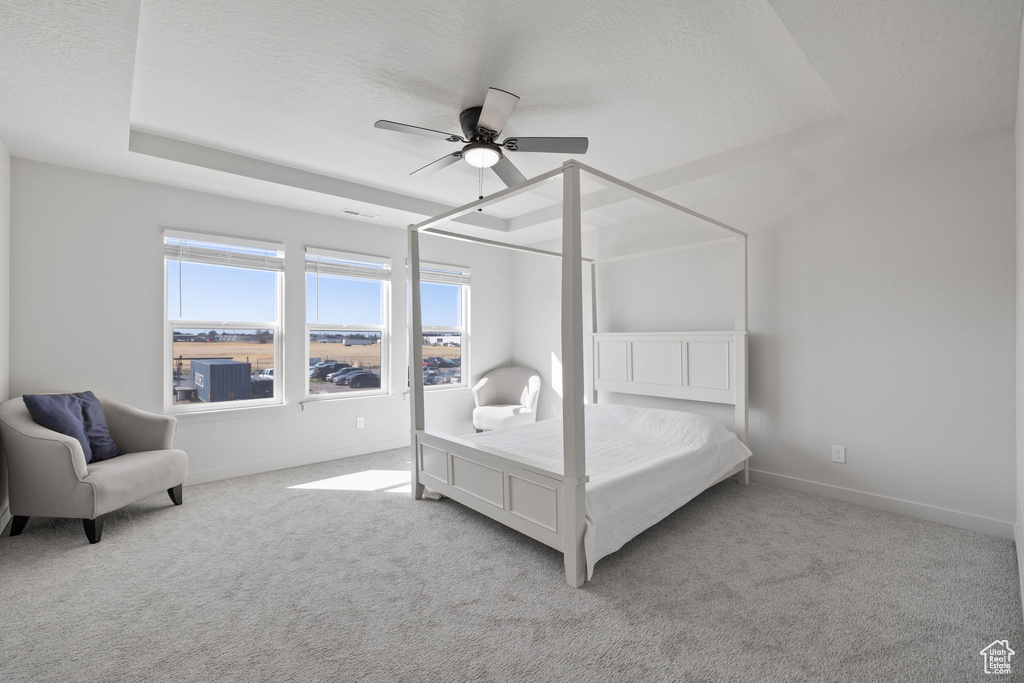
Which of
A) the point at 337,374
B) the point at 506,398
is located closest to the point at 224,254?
the point at 337,374

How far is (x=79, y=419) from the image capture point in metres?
2.92

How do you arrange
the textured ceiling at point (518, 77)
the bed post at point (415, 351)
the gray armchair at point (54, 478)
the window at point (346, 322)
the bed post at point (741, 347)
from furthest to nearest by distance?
1. the window at point (346, 322)
2. the bed post at point (741, 347)
3. the bed post at point (415, 351)
4. the gray armchair at point (54, 478)
5. the textured ceiling at point (518, 77)

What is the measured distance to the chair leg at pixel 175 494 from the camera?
3.23 m

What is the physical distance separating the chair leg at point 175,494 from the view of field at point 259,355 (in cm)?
82

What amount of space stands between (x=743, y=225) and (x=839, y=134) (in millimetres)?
1070

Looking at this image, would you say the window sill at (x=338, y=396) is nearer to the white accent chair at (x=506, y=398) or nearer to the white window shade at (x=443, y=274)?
the white accent chair at (x=506, y=398)

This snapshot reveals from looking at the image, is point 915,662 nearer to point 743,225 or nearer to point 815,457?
point 815,457

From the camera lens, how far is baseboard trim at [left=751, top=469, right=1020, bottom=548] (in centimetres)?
273

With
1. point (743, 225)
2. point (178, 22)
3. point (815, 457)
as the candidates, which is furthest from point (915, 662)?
point (178, 22)

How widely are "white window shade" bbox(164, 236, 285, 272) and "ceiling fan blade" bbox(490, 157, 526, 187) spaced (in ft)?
8.21

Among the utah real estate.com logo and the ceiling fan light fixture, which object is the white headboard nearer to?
the utah real estate.com logo

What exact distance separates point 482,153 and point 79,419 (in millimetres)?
3103

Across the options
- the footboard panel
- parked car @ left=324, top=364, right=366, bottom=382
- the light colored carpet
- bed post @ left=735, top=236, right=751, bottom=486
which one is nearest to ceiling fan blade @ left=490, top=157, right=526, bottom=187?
the footboard panel

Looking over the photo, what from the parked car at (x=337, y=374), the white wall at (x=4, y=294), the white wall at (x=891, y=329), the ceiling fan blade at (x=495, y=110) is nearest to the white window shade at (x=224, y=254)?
the white wall at (x=4, y=294)
